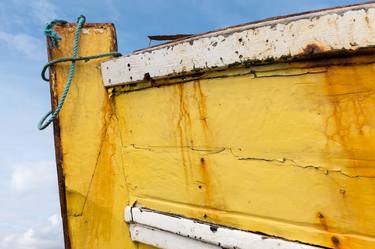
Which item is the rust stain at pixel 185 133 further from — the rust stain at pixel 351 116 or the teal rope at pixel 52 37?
the teal rope at pixel 52 37

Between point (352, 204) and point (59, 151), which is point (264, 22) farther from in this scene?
point (59, 151)

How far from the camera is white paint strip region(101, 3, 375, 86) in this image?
142cm

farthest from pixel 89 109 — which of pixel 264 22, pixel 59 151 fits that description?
pixel 264 22

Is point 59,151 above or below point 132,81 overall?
below

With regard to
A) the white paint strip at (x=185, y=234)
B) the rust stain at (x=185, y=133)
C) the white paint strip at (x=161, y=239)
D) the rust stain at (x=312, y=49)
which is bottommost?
the white paint strip at (x=161, y=239)

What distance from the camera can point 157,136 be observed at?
6.89ft

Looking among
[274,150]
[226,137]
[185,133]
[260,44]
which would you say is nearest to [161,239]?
[185,133]

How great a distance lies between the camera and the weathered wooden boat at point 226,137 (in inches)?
58.8

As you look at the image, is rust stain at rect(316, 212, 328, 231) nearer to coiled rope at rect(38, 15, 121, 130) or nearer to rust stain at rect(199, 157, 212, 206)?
rust stain at rect(199, 157, 212, 206)

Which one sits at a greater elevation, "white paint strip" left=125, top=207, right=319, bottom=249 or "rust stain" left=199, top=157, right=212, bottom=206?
"rust stain" left=199, top=157, right=212, bottom=206

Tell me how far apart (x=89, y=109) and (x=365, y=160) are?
1363 millimetres

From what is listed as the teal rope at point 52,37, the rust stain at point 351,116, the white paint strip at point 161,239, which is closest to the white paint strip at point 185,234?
the white paint strip at point 161,239

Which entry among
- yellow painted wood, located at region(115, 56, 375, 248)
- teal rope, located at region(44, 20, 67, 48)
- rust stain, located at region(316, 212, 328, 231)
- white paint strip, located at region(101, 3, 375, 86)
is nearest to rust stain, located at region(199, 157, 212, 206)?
yellow painted wood, located at region(115, 56, 375, 248)

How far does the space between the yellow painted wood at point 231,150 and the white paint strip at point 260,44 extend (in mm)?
55
